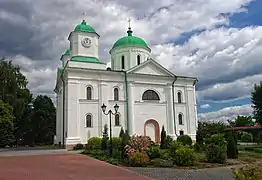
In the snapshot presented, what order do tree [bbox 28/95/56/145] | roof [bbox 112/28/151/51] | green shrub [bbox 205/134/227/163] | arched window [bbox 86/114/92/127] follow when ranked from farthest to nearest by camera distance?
tree [bbox 28/95/56/145], roof [bbox 112/28/151/51], arched window [bbox 86/114/92/127], green shrub [bbox 205/134/227/163]

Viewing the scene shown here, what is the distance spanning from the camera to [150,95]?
126 ft

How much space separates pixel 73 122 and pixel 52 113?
27.9 m

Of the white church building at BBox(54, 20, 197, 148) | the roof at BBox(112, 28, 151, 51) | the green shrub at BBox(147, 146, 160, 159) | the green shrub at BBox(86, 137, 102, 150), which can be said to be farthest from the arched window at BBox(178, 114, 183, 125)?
the green shrub at BBox(147, 146, 160, 159)

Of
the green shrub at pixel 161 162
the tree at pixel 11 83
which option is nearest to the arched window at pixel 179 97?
the tree at pixel 11 83

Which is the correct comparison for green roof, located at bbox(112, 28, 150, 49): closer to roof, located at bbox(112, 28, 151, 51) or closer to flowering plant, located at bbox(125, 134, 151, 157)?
roof, located at bbox(112, 28, 151, 51)

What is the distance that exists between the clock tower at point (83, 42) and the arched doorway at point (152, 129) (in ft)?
36.8

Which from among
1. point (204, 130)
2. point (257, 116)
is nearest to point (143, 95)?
point (204, 130)

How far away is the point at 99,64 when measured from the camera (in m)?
37.6

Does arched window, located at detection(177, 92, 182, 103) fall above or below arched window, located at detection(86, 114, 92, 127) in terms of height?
above

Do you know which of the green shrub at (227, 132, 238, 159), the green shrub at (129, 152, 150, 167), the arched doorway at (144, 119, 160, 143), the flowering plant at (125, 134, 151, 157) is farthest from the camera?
the arched doorway at (144, 119, 160, 143)

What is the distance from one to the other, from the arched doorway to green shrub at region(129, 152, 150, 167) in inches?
797

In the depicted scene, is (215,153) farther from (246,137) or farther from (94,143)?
(246,137)

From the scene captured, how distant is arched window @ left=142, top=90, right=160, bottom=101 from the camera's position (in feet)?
124

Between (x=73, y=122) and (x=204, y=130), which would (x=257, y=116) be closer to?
(x=204, y=130)
